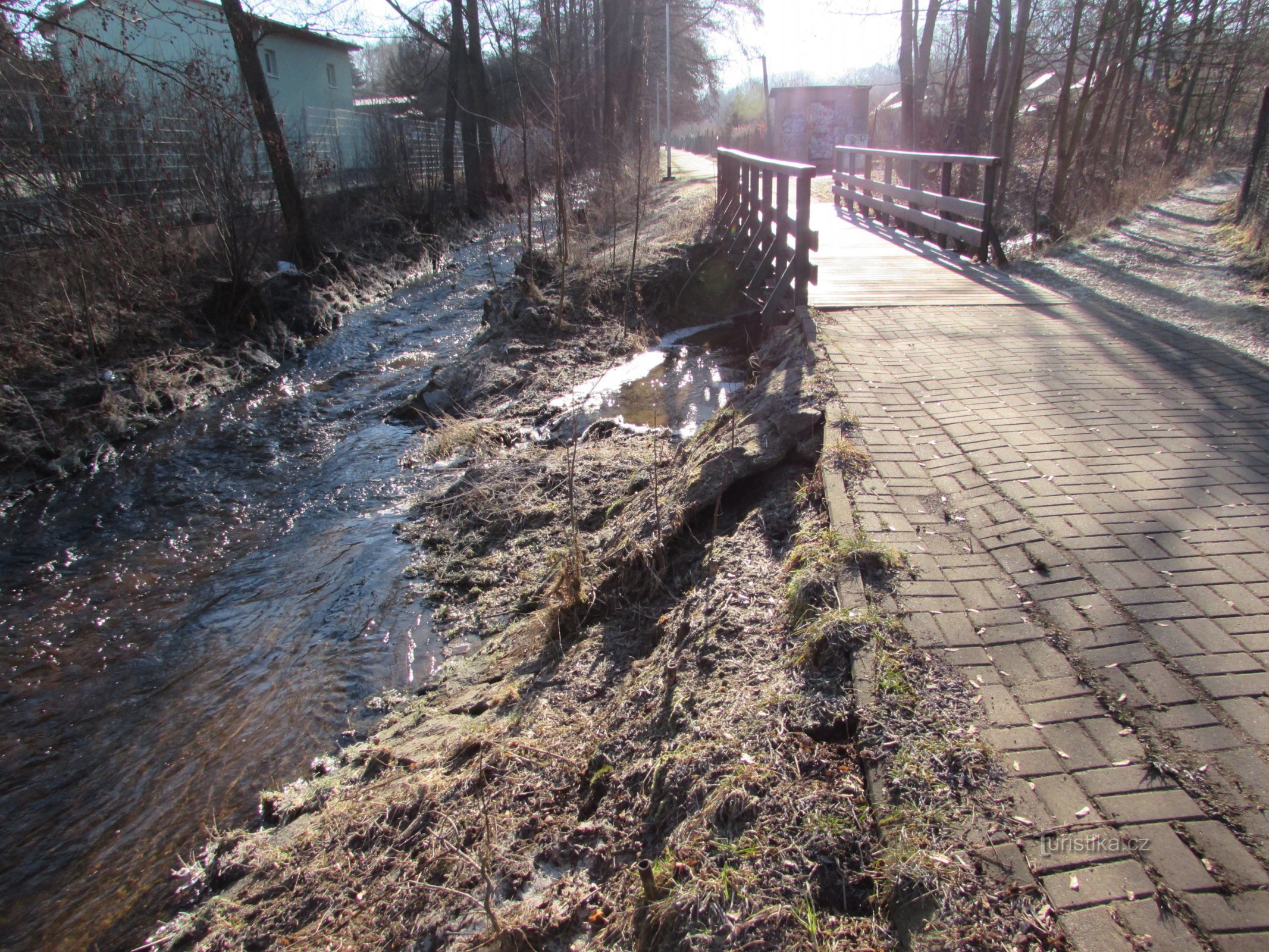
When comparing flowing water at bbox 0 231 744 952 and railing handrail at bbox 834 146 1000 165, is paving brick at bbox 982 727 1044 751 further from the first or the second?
railing handrail at bbox 834 146 1000 165

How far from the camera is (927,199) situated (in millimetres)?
12227

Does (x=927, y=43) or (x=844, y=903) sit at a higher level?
(x=927, y=43)

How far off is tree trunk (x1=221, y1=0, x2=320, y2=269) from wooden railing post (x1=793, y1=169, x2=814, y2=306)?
28.8 ft

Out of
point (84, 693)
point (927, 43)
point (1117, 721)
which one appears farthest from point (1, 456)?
point (927, 43)

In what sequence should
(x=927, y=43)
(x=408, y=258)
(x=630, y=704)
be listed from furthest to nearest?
(x=927, y=43), (x=408, y=258), (x=630, y=704)

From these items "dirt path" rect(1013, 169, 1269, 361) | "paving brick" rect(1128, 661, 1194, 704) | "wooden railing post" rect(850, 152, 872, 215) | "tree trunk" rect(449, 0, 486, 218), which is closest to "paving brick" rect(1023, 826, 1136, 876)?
"paving brick" rect(1128, 661, 1194, 704)

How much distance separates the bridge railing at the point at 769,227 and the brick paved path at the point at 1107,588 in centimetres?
223

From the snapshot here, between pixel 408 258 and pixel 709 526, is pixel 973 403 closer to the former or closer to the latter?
pixel 709 526

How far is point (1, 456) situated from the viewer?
741 cm

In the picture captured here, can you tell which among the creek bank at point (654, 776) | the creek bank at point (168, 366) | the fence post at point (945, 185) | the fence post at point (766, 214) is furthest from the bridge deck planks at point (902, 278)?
the creek bank at point (168, 366)

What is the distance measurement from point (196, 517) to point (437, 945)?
214 inches

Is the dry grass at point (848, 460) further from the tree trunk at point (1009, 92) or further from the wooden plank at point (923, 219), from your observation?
the tree trunk at point (1009, 92)

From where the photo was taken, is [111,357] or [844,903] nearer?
[844,903]

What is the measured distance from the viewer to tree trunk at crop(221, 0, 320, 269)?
12.2 metres
